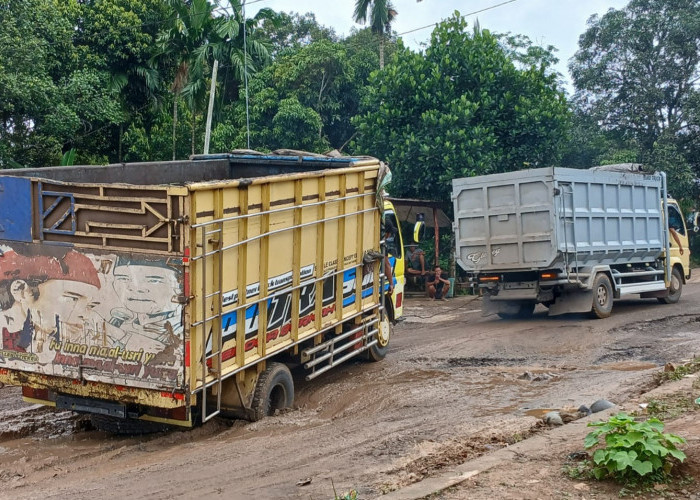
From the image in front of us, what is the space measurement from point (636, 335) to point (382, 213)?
16.3 ft

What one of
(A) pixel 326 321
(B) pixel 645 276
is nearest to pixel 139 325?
(A) pixel 326 321

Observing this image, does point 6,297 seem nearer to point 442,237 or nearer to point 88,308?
point 88,308

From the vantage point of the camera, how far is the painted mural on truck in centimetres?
567

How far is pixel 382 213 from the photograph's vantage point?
369 inches

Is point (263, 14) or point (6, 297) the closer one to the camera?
point (6, 297)

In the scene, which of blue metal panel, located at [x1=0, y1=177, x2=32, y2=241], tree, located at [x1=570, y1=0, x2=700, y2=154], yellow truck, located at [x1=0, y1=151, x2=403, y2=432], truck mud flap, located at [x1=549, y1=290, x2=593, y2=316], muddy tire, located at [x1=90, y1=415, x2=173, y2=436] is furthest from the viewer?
tree, located at [x1=570, y1=0, x2=700, y2=154]

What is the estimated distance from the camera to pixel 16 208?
609 centimetres

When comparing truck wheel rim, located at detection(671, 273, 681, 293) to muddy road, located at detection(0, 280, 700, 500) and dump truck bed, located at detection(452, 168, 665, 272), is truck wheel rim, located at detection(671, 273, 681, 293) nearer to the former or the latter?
dump truck bed, located at detection(452, 168, 665, 272)

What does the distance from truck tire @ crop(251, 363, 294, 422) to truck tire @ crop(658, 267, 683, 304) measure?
1052 cm

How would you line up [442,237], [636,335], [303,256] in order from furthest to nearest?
[442,237], [636,335], [303,256]

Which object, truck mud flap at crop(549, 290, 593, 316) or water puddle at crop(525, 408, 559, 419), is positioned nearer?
water puddle at crop(525, 408, 559, 419)

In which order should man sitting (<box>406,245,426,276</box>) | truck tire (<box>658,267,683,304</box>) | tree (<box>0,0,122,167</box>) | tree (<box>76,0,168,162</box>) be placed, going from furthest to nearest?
tree (<box>76,0,168,162</box>) → man sitting (<box>406,245,426,276</box>) → truck tire (<box>658,267,683,304</box>) → tree (<box>0,0,122,167</box>)

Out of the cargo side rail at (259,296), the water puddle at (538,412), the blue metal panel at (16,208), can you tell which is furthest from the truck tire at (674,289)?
the blue metal panel at (16,208)

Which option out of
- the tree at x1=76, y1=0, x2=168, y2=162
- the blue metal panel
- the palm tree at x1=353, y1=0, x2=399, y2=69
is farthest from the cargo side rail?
the palm tree at x1=353, y1=0, x2=399, y2=69
